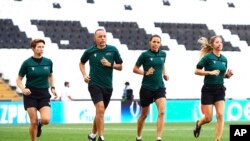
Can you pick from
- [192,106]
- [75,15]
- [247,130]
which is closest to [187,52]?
[75,15]

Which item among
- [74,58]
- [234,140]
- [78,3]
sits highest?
[78,3]

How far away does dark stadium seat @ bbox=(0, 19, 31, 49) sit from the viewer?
4453cm

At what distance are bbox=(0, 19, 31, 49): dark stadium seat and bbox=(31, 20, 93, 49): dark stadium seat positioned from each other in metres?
1.38

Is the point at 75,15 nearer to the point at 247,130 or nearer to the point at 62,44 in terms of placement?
the point at 62,44

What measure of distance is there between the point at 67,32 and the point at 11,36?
3.88 meters

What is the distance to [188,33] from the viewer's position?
52031 mm

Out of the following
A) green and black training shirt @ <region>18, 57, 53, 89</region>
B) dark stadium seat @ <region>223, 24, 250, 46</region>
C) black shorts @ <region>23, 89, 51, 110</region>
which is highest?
dark stadium seat @ <region>223, 24, 250, 46</region>

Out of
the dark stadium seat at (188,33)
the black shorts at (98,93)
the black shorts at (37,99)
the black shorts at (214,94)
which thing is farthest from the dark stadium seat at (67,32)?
the black shorts at (37,99)

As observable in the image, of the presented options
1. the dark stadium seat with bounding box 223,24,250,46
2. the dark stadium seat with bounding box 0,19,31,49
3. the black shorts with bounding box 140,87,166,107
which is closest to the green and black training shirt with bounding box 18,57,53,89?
the black shorts with bounding box 140,87,166,107

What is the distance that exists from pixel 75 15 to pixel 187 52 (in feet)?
21.6

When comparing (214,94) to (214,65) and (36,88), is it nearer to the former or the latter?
(214,65)

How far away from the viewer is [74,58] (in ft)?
151

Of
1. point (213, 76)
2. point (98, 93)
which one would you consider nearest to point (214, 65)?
point (213, 76)

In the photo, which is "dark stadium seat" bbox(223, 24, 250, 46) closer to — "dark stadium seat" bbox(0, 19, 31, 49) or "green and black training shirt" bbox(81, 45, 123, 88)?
"dark stadium seat" bbox(0, 19, 31, 49)
